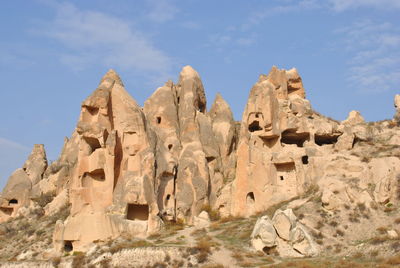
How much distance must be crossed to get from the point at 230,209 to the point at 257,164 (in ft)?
9.49

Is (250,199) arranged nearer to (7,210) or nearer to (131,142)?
(131,142)

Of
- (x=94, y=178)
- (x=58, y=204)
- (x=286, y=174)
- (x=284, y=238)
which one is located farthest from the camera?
(x=58, y=204)

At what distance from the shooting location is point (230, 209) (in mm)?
32406

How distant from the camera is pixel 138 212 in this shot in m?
30.5

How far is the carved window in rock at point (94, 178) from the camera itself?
30750 millimetres

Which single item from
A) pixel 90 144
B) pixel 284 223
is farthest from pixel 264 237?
pixel 90 144

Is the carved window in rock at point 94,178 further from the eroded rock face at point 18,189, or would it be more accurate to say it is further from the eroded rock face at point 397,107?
the eroded rock face at point 397,107

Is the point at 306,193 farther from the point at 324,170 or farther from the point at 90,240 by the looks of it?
the point at 90,240

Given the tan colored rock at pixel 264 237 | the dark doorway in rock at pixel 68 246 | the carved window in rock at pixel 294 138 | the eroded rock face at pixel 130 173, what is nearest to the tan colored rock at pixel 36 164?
the eroded rock face at pixel 130 173

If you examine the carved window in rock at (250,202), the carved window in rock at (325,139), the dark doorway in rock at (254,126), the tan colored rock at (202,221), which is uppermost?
the dark doorway in rock at (254,126)

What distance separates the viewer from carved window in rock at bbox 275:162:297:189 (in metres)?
32.0

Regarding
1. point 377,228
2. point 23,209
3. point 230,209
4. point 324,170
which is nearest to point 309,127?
point 324,170

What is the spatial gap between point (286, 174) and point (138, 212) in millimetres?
8327

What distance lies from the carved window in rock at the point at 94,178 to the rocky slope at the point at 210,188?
52 millimetres
